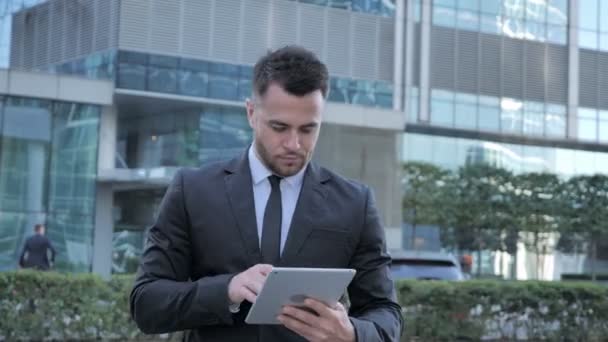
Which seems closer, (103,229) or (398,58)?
(103,229)

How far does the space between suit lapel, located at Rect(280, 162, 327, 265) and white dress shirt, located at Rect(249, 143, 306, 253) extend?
0.8 inches

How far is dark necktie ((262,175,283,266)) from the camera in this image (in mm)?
2904

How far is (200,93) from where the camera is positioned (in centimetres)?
3400

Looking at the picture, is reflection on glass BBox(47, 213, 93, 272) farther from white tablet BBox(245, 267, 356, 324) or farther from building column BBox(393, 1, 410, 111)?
white tablet BBox(245, 267, 356, 324)

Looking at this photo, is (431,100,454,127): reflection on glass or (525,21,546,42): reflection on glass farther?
(525,21,546,42): reflection on glass

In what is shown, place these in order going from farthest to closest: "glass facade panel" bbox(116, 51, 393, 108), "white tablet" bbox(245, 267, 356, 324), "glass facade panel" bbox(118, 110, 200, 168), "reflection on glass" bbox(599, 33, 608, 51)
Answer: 1. "reflection on glass" bbox(599, 33, 608, 51)
2. "glass facade panel" bbox(118, 110, 200, 168)
3. "glass facade panel" bbox(116, 51, 393, 108)
4. "white tablet" bbox(245, 267, 356, 324)

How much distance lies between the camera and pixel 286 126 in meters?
2.87

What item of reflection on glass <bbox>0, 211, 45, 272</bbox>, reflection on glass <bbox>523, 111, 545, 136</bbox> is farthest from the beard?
reflection on glass <bbox>523, 111, 545, 136</bbox>

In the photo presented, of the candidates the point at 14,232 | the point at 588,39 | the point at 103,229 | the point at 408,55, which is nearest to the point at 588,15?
the point at 588,39

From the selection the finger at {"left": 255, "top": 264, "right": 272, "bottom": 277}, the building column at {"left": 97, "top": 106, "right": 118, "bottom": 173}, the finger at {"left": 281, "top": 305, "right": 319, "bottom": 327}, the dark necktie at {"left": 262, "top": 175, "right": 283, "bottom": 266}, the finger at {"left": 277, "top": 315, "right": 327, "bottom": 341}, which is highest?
the building column at {"left": 97, "top": 106, "right": 118, "bottom": 173}

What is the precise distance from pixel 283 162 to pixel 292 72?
25cm

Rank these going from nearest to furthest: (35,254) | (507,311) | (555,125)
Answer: (507,311) → (35,254) → (555,125)

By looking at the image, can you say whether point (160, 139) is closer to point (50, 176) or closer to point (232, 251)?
point (50, 176)

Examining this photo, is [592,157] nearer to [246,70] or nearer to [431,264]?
[246,70]
